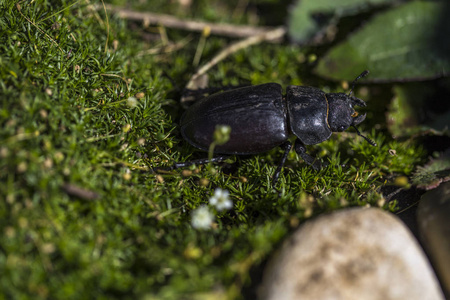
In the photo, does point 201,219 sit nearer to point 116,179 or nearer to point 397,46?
point 116,179

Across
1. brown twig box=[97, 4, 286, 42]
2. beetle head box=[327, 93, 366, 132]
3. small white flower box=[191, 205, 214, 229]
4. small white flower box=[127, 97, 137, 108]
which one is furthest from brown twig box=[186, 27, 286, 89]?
small white flower box=[191, 205, 214, 229]

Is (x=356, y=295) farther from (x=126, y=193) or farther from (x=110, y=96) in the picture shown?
(x=110, y=96)

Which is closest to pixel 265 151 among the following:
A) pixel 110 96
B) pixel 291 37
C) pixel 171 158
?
pixel 171 158

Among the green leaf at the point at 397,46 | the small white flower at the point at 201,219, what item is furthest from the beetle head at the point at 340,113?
the small white flower at the point at 201,219

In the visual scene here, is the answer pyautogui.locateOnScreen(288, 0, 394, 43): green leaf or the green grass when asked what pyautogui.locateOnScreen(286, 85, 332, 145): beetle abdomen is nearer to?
the green grass

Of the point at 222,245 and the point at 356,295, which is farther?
the point at 222,245
